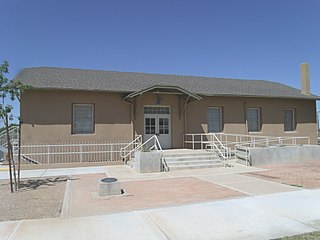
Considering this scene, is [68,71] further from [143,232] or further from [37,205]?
[143,232]

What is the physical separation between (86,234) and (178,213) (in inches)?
80.0

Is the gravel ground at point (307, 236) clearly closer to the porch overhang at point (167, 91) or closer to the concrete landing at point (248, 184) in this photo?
the concrete landing at point (248, 184)

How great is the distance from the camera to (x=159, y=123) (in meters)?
17.0

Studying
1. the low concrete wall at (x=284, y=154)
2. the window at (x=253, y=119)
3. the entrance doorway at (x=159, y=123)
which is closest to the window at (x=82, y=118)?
the entrance doorway at (x=159, y=123)

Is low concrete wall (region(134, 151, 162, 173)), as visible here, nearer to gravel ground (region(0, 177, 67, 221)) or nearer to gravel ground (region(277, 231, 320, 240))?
gravel ground (region(0, 177, 67, 221))

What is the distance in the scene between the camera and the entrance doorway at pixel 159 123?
16.8 m

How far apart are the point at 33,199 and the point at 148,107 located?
10294 millimetres

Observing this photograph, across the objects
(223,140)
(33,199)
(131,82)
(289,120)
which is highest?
(131,82)

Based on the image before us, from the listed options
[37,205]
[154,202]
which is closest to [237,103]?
[154,202]

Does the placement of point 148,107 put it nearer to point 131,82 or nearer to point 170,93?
point 170,93

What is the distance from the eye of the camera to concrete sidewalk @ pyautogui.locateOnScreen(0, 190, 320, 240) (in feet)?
15.5

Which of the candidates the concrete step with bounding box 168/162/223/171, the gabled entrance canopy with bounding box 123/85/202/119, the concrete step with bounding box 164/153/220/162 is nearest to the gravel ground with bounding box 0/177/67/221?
the concrete step with bounding box 168/162/223/171

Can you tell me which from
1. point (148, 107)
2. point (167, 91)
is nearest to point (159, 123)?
point (148, 107)

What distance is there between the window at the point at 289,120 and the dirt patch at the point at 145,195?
13215 mm
